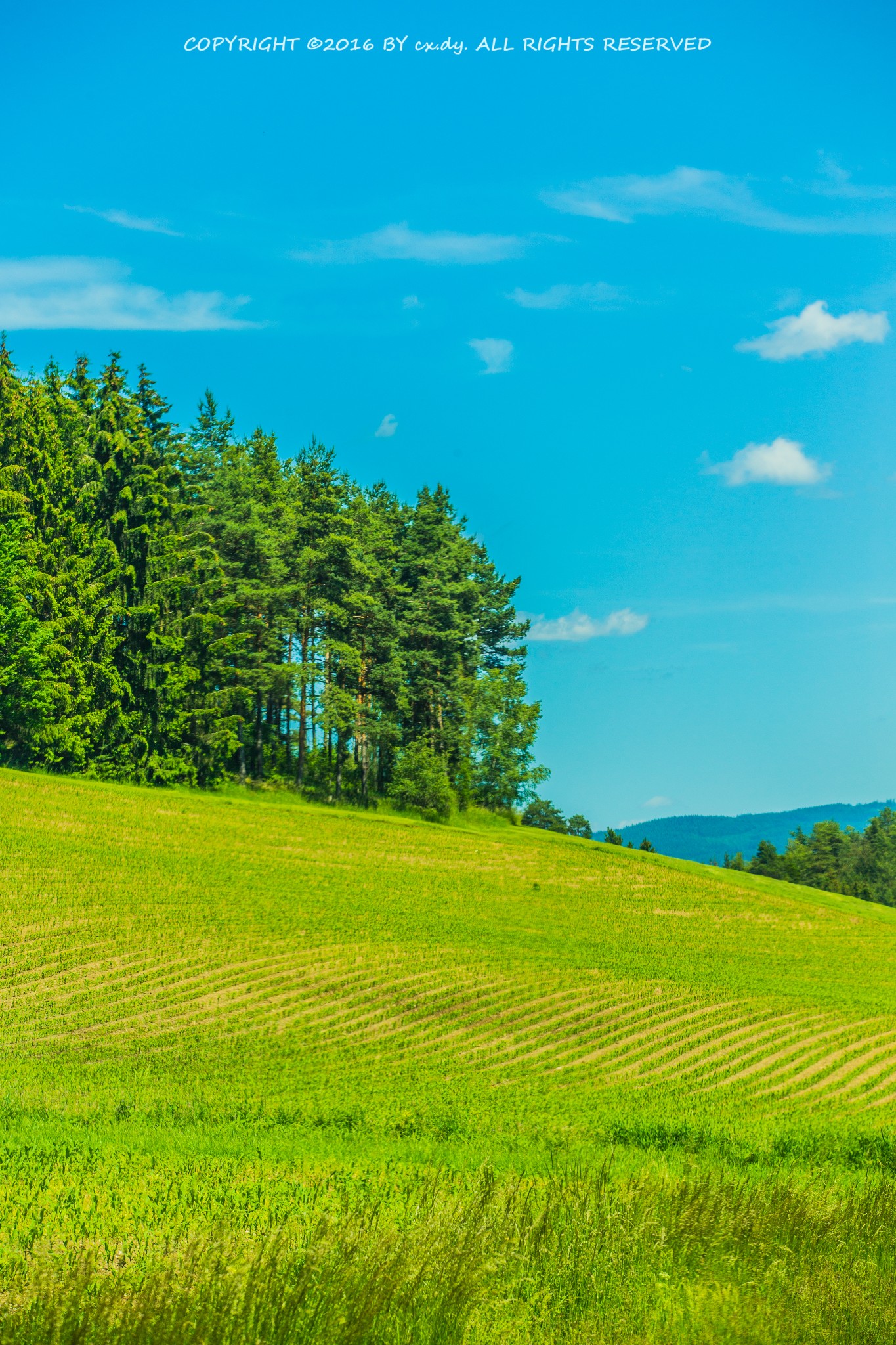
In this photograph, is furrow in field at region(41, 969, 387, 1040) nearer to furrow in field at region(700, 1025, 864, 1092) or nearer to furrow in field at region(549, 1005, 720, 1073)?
furrow in field at region(549, 1005, 720, 1073)

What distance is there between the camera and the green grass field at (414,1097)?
20.9 feet

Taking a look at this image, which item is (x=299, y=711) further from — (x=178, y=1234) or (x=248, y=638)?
(x=178, y=1234)

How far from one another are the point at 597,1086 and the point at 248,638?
5074cm

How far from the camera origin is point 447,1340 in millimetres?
6027

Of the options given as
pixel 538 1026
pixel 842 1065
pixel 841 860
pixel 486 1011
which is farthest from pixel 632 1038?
pixel 841 860

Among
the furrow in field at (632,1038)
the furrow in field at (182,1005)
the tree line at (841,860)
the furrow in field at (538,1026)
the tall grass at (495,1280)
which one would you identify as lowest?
the tree line at (841,860)

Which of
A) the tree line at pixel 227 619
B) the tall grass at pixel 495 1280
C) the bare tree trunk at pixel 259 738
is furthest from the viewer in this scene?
the bare tree trunk at pixel 259 738

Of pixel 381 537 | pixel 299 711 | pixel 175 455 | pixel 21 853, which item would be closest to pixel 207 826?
pixel 21 853

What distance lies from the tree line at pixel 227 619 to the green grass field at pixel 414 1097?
1016 centimetres

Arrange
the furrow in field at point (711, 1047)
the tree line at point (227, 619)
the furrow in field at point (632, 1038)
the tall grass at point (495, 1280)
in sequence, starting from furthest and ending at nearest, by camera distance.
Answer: the tree line at point (227, 619)
the furrow in field at point (711, 1047)
the furrow in field at point (632, 1038)
the tall grass at point (495, 1280)

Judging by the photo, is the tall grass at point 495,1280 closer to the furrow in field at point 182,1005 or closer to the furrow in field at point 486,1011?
the furrow in field at point 486,1011

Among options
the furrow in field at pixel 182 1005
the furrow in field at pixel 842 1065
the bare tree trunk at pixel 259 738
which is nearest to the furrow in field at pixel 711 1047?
the furrow in field at pixel 842 1065

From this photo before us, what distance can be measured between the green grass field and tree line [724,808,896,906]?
8240 centimetres

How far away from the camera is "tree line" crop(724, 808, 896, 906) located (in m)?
124
